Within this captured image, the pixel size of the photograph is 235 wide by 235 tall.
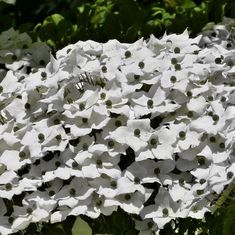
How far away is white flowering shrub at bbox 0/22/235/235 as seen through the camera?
283 cm

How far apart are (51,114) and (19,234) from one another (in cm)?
52

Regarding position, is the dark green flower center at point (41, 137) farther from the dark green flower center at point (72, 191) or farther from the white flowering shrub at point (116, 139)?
the dark green flower center at point (72, 191)

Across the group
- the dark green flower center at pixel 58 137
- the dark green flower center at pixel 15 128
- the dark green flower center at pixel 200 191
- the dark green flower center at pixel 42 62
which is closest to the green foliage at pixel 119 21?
the dark green flower center at pixel 42 62

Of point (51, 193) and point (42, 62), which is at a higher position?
point (42, 62)

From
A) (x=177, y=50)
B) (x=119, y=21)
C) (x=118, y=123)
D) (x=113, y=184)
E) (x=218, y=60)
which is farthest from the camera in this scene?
(x=119, y=21)

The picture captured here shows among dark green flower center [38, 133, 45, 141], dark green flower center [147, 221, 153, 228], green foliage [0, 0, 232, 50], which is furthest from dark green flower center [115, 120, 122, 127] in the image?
green foliage [0, 0, 232, 50]

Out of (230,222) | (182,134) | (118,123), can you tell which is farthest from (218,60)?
(230,222)

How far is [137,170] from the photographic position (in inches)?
112

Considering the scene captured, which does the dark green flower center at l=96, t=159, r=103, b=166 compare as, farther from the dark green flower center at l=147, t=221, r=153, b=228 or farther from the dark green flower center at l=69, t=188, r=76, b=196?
the dark green flower center at l=147, t=221, r=153, b=228

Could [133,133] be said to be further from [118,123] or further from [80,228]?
[80,228]

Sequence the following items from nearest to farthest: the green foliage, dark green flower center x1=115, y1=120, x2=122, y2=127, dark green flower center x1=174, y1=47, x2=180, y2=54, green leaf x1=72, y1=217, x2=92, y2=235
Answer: green leaf x1=72, y1=217, x2=92, y2=235, dark green flower center x1=115, y1=120, x2=122, y2=127, dark green flower center x1=174, y1=47, x2=180, y2=54, the green foliage

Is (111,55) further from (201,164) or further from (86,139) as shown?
(201,164)

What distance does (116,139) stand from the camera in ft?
9.35

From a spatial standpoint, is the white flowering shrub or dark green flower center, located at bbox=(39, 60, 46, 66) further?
dark green flower center, located at bbox=(39, 60, 46, 66)
